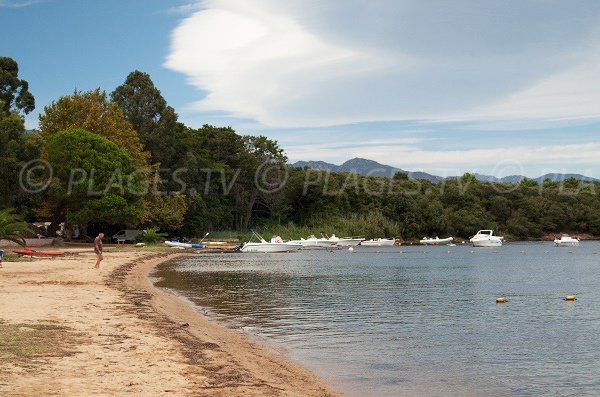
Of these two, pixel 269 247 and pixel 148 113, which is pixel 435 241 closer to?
pixel 269 247

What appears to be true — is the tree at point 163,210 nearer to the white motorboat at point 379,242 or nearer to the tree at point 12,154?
the tree at point 12,154

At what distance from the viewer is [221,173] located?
326 feet

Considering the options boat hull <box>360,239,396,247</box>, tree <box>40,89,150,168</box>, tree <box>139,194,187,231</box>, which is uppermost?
tree <box>40,89,150,168</box>

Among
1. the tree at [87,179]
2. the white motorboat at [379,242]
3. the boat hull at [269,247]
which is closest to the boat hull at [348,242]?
the white motorboat at [379,242]

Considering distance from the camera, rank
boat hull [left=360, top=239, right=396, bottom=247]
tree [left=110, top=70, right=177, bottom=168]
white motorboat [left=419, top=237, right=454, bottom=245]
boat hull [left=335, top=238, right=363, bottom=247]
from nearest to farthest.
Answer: tree [left=110, top=70, right=177, bottom=168] → boat hull [left=335, top=238, right=363, bottom=247] → boat hull [left=360, top=239, right=396, bottom=247] → white motorboat [left=419, top=237, right=454, bottom=245]

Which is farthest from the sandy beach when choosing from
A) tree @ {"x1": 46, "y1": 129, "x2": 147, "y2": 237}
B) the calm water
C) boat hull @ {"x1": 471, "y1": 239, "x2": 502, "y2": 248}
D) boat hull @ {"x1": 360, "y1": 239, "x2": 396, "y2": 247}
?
boat hull @ {"x1": 471, "y1": 239, "x2": 502, "y2": 248}

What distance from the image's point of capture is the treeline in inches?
2557

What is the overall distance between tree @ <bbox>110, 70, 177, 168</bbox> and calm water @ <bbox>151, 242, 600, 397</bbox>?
55.7 meters

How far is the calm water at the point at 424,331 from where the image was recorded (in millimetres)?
12578

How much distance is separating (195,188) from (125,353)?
82.4 metres

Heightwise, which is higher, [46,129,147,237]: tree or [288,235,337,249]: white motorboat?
[46,129,147,237]: tree

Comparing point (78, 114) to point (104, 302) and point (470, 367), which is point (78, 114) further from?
point (470, 367)

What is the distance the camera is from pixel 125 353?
484 inches

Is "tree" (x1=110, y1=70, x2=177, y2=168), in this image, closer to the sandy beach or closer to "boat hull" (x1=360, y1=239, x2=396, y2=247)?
"boat hull" (x1=360, y1=239, x2=396, y2=247)
